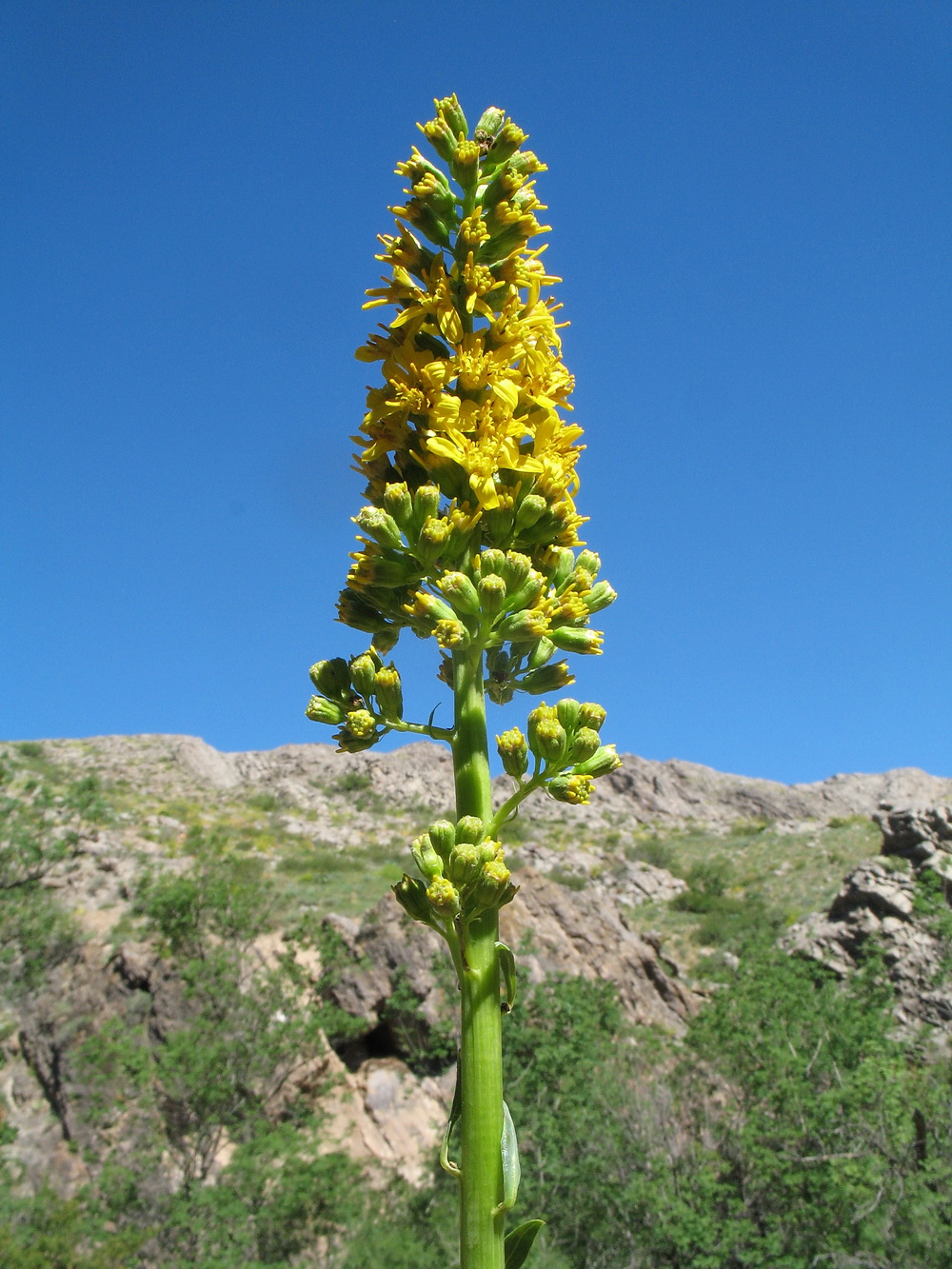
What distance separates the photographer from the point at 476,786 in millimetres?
3320

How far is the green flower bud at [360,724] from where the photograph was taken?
3572 mm

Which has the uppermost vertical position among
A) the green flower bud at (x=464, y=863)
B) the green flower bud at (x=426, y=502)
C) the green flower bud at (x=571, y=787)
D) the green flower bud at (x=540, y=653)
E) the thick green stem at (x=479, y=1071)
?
the green flower bud at (x=426, y=502)

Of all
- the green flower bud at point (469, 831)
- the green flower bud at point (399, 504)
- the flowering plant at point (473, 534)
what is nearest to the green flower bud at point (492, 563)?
the flowering plant at point (473, 534)

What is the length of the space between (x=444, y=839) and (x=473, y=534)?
1.38m

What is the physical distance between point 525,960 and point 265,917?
7.89 meters

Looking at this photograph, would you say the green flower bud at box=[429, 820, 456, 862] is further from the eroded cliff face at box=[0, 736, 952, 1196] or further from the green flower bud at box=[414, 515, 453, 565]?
the eroded cliff face at box=[0, 736, 952, 1196]

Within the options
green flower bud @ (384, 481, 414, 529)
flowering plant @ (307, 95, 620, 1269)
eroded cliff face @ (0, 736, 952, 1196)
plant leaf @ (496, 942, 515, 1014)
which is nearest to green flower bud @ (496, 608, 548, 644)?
flowering plant @ (307, 95, 620, 1269)

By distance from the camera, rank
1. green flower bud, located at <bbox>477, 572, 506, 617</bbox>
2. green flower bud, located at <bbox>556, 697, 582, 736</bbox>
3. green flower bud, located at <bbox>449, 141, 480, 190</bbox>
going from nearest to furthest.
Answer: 1. green flower bud, located at <bbox>477, 572, 506, 617</bbox>
2. green flower bud, located at <bbox>556, 697, 582, 736</bbox>
3. green flower bud, located at <bbox>449, 141, 480, 190</bbox>

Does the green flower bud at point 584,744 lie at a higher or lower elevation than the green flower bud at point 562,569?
lower

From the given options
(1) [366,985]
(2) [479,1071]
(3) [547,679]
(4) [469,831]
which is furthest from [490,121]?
(1) [366,985]

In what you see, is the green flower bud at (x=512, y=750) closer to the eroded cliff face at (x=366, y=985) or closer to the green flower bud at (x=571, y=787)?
the green flower bud at (x=571, y=787)

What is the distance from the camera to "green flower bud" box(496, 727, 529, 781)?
351 cm

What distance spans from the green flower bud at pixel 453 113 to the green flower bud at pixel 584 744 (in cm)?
320

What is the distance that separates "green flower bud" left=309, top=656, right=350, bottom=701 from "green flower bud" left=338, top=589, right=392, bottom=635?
0.63 feet
